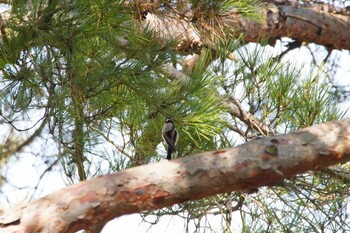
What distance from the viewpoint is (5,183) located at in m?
2.16

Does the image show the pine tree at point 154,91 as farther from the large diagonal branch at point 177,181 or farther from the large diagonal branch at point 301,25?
the large diagonal branch at point 301,25

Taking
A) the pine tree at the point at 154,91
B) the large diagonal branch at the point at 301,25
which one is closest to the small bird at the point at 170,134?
the pine tree at the point at 154,91

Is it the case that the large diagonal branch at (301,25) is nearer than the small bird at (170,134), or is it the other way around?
the small bird at (170,134)

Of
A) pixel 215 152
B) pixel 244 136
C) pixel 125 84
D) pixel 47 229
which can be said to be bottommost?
pixel 47 229

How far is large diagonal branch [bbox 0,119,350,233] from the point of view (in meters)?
1.24

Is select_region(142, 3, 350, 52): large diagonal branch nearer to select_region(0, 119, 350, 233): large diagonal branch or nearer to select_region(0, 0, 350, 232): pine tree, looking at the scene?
select_region(0, 0, 350, 232): pine tree

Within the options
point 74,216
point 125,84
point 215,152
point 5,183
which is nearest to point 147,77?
point 125,84

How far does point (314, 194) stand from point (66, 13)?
82 cm

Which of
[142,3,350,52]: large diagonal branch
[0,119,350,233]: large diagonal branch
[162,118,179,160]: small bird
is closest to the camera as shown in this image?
A: [0,119,350,233]: large diagonal branch

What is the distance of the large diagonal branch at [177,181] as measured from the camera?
1.24 metres

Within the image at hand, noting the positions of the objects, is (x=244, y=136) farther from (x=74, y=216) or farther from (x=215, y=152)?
(x=74, y=216)

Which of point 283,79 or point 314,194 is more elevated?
point 283,79

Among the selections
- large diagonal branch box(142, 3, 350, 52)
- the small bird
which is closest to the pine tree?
the small bird

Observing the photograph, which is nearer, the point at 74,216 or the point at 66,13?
the point at 74,216
